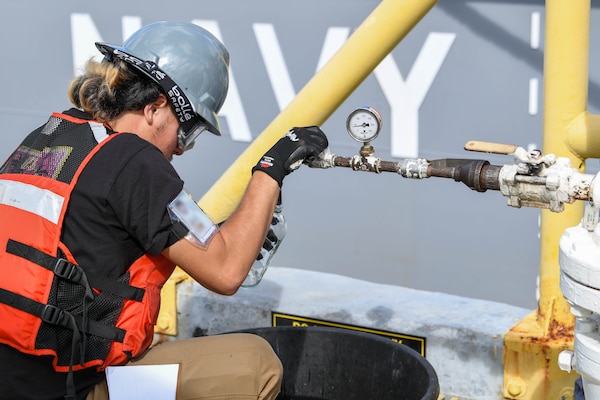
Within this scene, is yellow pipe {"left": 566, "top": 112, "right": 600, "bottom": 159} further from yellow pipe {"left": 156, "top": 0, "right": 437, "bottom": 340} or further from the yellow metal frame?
yellow pipe {"left": 156, "top": 0, "right": 437, "bottom": 340}

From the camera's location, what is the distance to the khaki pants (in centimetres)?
252

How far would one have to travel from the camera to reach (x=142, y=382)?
8.16 ft

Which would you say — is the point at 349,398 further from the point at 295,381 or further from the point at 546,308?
the point at 546,308

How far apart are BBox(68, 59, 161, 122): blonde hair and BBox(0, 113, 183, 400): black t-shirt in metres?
0.16

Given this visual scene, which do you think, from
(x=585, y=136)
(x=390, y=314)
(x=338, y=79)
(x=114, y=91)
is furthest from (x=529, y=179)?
(x=390, y=314)

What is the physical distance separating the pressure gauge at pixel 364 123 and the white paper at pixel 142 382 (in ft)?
2.74

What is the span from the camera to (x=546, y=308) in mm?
3133

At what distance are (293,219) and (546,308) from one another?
197 centimetres

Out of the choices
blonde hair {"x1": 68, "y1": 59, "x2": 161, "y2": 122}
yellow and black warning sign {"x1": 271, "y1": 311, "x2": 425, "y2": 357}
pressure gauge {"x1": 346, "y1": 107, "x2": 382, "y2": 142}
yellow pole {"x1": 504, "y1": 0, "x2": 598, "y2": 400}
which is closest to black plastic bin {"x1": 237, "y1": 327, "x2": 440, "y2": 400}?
yellow and black warning sign {"x1": 271, "y1": 311, "x2": 425, "y2": 357}

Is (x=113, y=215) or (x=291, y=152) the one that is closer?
(x=113, y=215)

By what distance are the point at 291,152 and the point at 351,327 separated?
3.81ft

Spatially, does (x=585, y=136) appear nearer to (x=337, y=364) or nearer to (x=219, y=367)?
(x=337, y=364)

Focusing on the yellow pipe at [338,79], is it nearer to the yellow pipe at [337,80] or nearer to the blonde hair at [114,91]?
the yellow pipe at [337,80]

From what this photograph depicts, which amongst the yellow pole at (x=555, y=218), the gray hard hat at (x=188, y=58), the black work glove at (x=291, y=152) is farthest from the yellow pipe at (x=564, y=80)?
the gray hard hat at (x=188, y=58)
